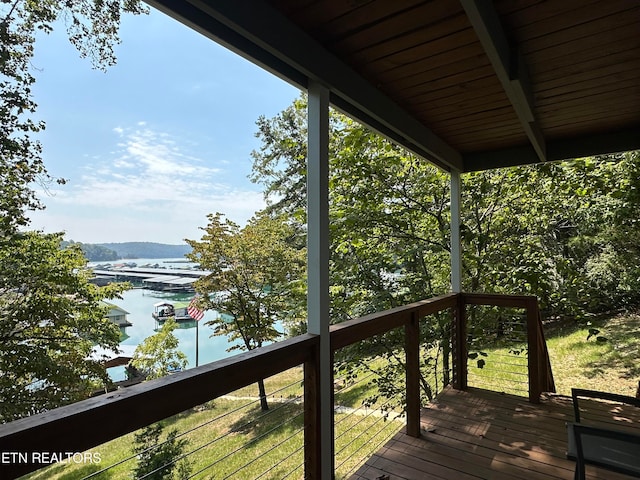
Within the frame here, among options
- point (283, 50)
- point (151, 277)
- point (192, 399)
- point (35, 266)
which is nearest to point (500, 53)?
point (283, 50)

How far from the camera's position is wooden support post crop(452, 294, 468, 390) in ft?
11.5

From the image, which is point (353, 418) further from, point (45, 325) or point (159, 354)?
point (45, 325)

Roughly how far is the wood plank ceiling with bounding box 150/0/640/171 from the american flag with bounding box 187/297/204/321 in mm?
5538

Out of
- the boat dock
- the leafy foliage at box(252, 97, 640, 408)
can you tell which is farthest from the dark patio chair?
the boat dock

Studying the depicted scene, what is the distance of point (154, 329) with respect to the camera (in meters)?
6.21

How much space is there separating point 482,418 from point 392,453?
3.21 ft

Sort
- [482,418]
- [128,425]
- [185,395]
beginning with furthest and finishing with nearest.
Answer: [482,418] < [185,395] < [128,425]

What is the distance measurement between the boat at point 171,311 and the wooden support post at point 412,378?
15.6ft

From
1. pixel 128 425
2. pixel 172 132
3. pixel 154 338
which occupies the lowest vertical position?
pixel 154 338

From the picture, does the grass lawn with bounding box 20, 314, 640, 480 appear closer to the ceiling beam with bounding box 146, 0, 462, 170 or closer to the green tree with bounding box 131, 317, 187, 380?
the green tree with bounding box 131, 317, 187, 380

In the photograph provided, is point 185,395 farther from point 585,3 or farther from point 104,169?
point 104,169

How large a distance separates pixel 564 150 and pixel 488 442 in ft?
8.82

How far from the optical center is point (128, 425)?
101 centimetres

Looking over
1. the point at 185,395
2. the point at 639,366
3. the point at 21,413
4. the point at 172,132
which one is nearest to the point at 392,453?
the point at 185,395
